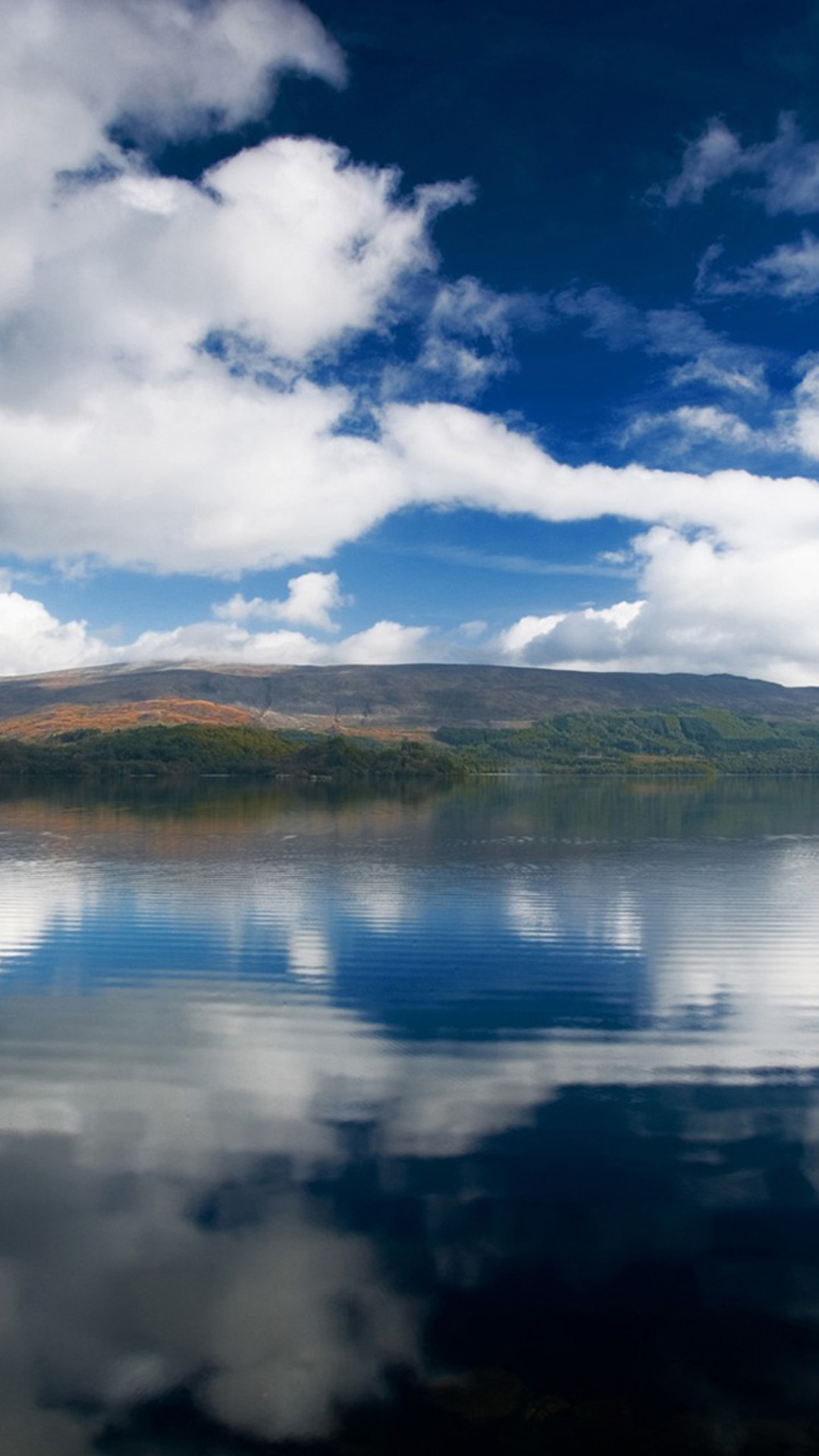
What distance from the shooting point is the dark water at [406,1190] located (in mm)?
5750

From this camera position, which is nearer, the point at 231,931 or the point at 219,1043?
the point at 219,1043

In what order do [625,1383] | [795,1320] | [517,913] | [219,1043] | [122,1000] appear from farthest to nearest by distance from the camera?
[517,913], [122,1000], [219,1043], [795,1320], [625,1383]

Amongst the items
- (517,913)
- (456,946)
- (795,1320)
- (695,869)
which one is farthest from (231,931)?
(695,869)

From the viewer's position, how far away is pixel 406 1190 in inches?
323

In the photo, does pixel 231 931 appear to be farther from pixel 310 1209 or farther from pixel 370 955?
pixel 310 1209

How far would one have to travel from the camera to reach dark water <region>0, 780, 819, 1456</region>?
5750 millimetres

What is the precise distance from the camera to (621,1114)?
32.4ft

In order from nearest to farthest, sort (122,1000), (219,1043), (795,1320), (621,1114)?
(795,1320)
(621,1114)
(219,1043)
(122,1000)

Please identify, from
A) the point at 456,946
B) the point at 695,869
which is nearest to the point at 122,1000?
the point at 456,946

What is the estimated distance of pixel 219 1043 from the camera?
12.0m

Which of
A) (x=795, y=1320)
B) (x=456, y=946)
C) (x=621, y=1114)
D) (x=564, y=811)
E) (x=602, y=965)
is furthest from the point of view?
(x=564, y=811)

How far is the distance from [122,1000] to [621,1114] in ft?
26.1

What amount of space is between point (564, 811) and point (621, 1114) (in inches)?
2034

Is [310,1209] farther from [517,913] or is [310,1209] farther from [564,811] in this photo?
[564,811]
